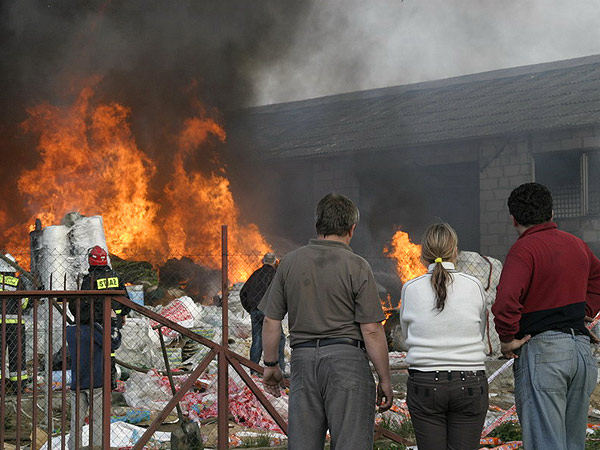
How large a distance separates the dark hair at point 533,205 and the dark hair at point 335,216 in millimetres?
899

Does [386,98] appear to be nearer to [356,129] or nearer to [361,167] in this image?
[356,129]

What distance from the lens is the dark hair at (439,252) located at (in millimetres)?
3812

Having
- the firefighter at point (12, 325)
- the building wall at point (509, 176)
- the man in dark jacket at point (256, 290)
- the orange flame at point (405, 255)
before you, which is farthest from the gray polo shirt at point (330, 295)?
the building wall at point (509, 176)

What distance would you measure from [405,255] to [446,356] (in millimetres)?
14048

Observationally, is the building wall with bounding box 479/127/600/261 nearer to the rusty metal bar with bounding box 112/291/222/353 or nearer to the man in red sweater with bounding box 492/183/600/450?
the rusty metal bar with bounding box 112/291/222/353

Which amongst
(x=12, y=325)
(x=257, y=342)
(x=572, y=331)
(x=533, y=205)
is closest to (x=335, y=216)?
(x=533, y=205)

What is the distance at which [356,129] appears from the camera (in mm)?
21312

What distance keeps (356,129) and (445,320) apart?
17.8 meters

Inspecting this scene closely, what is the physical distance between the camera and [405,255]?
17688 mm

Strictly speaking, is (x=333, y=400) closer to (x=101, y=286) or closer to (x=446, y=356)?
(x=446, y=356)

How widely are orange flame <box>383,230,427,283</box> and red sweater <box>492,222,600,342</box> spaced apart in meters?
11.9

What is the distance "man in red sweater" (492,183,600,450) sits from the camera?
12.4 ft

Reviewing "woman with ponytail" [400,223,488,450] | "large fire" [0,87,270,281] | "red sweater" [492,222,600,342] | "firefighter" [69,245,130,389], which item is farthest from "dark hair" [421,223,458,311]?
"large fire" [0,87,270,281]

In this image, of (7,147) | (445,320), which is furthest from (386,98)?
(445,320)
